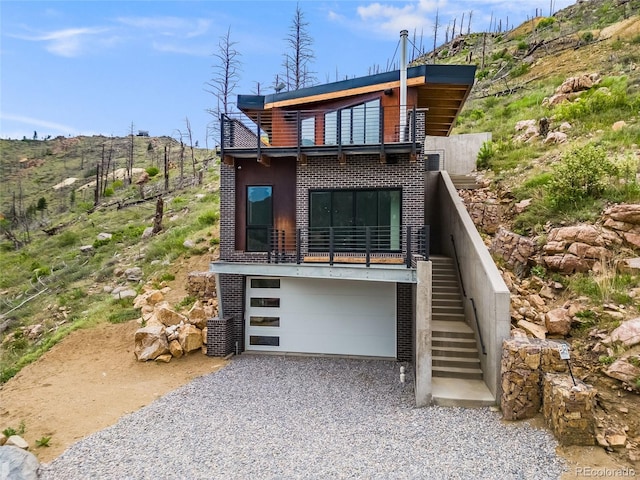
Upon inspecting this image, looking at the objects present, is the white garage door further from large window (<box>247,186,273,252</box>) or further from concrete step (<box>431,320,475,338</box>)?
concrete step (<box>431,320,475,338</box>)

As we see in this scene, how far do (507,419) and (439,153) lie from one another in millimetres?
15245

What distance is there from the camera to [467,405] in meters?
8.17

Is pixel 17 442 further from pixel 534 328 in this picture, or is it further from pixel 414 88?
pixel 414 88

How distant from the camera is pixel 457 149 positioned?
2036cm

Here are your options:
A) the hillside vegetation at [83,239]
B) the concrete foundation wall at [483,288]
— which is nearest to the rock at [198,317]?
the hillside vegetation at [83,239]

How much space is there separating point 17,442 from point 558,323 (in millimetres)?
11131

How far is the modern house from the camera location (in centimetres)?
1172

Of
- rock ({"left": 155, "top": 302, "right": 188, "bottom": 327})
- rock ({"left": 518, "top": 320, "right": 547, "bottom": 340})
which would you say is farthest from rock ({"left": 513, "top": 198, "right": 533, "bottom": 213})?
rock ({"left": 155, "top": 302, "right": 188, "bottom": 327})

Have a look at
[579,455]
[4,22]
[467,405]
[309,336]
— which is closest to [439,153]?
[309,336]

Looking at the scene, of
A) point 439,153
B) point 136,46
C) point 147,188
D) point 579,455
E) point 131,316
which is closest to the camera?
point 579,455

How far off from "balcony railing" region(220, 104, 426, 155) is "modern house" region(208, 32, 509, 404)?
46 millimetres

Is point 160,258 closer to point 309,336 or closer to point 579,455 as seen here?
point 309,336

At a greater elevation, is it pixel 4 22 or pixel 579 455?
pixel 4 22

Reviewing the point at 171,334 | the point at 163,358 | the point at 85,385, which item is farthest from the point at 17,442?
the point at 171,334
